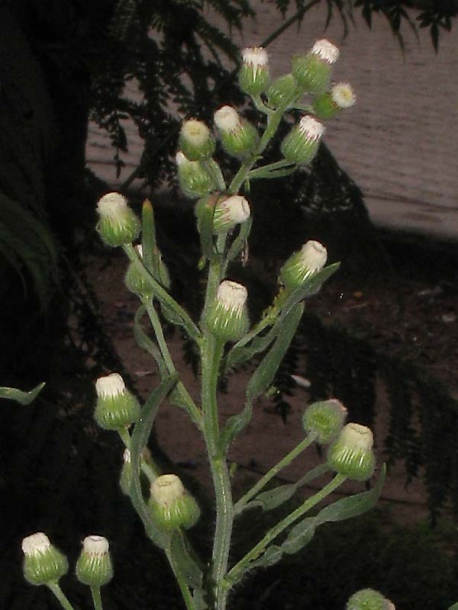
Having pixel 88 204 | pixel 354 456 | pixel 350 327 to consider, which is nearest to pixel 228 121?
pixel 354 456

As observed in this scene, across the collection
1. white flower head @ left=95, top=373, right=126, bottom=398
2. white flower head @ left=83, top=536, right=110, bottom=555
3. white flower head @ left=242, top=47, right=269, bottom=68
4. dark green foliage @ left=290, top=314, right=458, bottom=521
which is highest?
white flower head @ left=242, top=47, right=269, bottom=68

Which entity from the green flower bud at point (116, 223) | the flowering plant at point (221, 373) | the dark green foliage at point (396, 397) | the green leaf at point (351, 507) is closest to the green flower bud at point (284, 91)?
the flowering plant at point (221, 373)

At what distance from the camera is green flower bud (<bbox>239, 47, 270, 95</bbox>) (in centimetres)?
72

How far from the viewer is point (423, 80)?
326 inches

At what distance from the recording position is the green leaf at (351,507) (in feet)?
2.15

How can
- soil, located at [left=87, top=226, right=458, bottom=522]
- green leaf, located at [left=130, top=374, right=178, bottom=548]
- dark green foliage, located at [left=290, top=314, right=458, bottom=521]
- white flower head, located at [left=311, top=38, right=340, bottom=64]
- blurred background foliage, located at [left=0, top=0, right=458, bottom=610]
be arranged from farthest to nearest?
1. soil, located at [left=87, top=226, right=458, bottom=522]
2. dark green foliage, located at [left=290, top=314, right=458, bottom=521]
3. blurred background foliage, located at [left=0, top=0, right=458, bottom=610]
4. white flower head, located at [left=311, top=38, right=340, bottom=64]
5. green leaf, located at [left=130, top=374, right=178, bottom=548]

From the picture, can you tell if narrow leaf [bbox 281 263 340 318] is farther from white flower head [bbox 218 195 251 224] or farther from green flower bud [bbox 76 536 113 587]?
green flower bud [bbox 76 536 113 587]

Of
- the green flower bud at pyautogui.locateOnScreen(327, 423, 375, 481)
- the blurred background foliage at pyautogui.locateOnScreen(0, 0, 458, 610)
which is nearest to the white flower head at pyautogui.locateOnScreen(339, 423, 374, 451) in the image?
the green flower bud at pyautogui.locateOnScreen(327, 423, 375, 481)

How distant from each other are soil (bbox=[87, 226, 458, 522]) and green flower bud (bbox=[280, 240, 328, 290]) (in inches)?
95.5

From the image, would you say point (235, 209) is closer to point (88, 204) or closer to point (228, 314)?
point (228, 314)

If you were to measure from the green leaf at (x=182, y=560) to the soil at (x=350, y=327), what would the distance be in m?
2.49

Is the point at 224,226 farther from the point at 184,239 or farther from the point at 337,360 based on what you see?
the point at 184,239

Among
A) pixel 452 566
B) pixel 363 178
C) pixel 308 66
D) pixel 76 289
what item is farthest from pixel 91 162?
pixel 308 66

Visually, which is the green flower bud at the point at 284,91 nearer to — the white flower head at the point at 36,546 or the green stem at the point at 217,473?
the green stem at the point at 217,473
